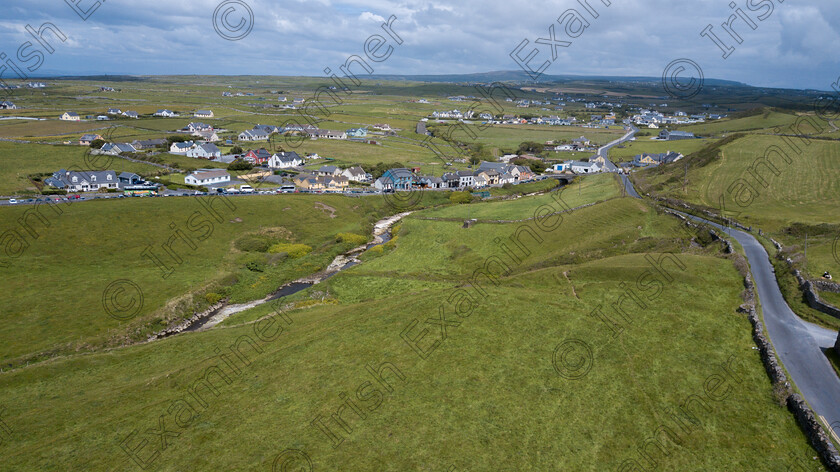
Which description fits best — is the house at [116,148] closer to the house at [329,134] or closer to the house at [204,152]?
the house at [204,152]

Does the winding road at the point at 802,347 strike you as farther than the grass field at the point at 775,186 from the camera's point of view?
No

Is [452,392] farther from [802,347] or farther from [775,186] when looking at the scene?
[775,186]

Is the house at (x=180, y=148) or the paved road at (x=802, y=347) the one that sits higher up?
the house at (x=180, y=148)

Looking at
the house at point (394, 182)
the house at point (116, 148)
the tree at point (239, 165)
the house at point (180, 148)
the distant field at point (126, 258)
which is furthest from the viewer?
the house at point (180, 148)

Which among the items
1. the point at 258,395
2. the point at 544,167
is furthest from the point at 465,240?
the point at 544,167

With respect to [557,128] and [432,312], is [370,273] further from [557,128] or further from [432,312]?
[557,128]

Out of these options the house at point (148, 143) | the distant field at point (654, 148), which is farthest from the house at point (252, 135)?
the distant field at point (654, 148)

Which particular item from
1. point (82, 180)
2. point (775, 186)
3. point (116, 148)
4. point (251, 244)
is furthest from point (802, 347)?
point (116, 148)
